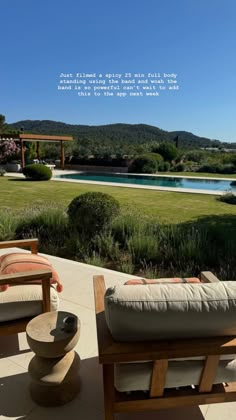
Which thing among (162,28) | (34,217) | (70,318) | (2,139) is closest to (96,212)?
(34,217)

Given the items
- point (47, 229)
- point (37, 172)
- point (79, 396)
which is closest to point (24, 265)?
point (79, 396)

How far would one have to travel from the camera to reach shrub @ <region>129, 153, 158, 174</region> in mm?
23422

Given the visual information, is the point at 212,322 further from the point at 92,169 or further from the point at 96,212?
the point at 92,169

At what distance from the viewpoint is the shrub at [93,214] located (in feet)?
15.7

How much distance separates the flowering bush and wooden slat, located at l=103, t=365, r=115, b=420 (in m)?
22.4

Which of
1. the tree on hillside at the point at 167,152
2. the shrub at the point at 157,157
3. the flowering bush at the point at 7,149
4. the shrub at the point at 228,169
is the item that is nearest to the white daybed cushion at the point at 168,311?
the flowering bush at the point at 7,149

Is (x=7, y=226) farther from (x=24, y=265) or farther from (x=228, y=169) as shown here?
(x=228, y=169)

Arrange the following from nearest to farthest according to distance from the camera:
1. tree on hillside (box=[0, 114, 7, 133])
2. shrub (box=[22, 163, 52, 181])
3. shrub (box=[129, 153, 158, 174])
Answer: shrub (box=[22, 163, 52, 181]) < shrub (box=[129, 153, 158, 174]) < tree on hillside (box=[0, 114, 7, 133])

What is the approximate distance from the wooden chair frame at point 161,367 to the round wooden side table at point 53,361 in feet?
0.99

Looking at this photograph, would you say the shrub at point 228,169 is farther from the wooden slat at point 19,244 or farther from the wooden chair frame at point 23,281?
the wooden chair frame at point 23,281

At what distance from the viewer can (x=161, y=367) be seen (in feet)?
4.22

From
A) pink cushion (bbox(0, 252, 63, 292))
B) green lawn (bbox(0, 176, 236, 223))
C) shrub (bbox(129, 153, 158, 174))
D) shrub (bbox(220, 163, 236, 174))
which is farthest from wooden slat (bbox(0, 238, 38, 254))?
shrub (bbox(220, 163, 236, 174))

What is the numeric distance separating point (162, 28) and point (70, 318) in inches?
507

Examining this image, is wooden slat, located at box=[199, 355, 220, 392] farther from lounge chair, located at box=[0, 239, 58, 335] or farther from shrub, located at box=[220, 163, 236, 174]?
shrub, located at box=[220, 163, 236, 174]
